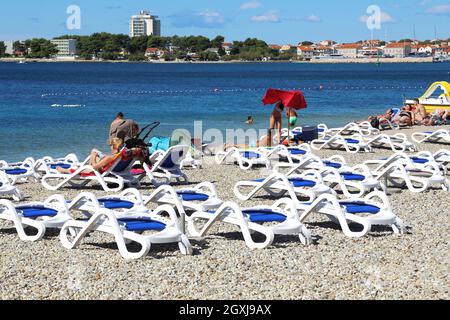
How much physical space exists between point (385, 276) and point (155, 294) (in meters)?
1.71

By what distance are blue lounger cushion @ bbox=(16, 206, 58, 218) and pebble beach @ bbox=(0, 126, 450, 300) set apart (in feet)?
0.60

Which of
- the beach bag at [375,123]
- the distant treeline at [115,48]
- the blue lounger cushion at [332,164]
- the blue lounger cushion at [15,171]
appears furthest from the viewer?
the distant treeline at [115,48]

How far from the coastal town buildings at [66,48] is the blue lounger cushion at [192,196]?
7415 inches

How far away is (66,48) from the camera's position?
196 meters

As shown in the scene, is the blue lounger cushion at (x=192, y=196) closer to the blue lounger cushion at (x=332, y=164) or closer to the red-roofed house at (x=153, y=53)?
the blue lounger cushion at (x=332, y=164)

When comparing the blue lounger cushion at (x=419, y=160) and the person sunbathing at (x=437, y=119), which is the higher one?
the blue lounger cushion at (x=419, y=160)

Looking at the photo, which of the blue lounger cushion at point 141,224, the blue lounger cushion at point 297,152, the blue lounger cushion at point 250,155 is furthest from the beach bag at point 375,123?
the blue lounger cushion at point 141,224

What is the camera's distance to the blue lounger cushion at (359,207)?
297 inches

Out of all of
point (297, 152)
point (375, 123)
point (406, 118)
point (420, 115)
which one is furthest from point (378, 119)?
point (297, 152)

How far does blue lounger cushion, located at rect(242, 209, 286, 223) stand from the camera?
279 inches

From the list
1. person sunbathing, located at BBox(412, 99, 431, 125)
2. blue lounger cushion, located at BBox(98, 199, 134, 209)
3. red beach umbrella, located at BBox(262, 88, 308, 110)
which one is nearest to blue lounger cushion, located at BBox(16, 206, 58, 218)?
blue lounger cushion, located at BBox(98, 199, 134, 209)
